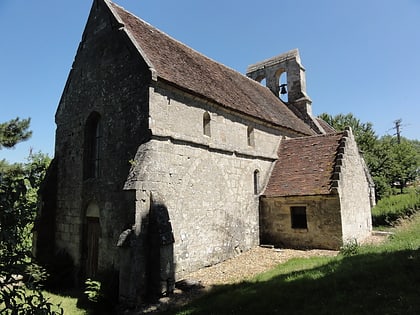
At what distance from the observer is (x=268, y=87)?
22203mm

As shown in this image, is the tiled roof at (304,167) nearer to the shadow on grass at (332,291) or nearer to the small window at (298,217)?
the small window at (298,217)

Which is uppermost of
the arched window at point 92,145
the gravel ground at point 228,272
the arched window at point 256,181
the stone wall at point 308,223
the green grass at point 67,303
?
the arched window at point 92,145

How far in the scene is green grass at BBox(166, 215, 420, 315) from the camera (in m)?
5.64

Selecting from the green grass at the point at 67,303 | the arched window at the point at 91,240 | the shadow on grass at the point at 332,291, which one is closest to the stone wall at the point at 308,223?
the shadow on grass at the point at 332,291

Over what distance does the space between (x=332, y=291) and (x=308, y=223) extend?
6.29 m

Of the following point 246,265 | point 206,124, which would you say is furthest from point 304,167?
point 246,265

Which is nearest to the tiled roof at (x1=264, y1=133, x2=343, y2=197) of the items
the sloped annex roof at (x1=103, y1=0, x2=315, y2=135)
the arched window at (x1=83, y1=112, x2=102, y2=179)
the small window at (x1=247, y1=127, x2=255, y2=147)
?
the sloped annex roof at (x1=103, y1=0, x2=315, y2=135)

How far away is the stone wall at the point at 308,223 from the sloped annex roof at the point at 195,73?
4.44 metres

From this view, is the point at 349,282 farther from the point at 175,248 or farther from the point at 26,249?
the point at 26,249

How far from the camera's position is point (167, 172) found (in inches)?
370

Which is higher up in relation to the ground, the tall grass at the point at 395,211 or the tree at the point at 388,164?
the tree at the point at 388,164

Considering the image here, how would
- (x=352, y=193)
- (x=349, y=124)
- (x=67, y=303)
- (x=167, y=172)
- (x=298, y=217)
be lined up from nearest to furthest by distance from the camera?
(x=67, y=303)
(x=167, y=172)
(x=298, y=217)
(x=352, y=193)
(x=349, y=124)

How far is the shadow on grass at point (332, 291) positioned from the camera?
562 cm

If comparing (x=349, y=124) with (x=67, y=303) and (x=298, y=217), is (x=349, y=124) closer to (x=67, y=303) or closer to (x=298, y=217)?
(x=298, y=217)
